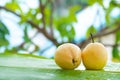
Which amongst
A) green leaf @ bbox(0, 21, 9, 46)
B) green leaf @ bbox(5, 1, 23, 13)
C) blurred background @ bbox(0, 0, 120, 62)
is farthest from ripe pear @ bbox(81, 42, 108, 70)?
green leaf @ bbox(5, 1, 23, 13)

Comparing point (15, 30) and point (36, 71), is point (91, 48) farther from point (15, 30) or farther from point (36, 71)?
point (15, 30)

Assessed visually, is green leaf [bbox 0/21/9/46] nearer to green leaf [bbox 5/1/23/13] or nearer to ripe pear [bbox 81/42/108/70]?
green leaf [bbox 5/1/23/13]

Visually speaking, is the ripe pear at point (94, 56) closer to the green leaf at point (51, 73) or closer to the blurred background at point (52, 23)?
the green leaf at point (51, 73)

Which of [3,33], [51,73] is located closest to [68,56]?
[51,73]

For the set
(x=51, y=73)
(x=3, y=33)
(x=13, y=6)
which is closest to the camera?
(x=51, y=73)

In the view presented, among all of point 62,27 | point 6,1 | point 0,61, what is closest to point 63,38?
point 62,27

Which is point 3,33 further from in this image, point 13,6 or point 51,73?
point 51,73
